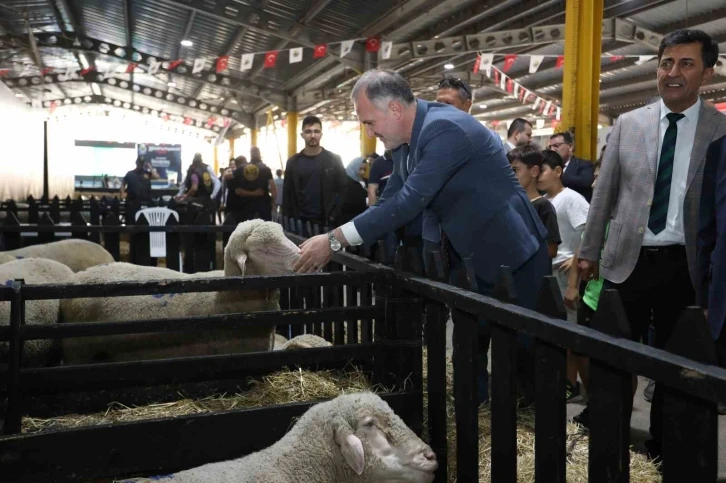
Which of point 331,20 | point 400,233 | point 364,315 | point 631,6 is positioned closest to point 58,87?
point 331,20

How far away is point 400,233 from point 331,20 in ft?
29.5

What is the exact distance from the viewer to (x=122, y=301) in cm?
312

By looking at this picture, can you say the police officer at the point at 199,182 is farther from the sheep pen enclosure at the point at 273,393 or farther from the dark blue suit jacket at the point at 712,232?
the dark blue suit jacket at the point at 712,232

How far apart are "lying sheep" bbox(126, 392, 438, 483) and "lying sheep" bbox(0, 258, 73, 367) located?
4.09 feet

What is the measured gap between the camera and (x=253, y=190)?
8.46m

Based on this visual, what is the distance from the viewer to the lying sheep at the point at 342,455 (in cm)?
198

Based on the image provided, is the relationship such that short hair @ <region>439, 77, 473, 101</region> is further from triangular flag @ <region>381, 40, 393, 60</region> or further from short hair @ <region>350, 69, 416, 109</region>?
triangular flag @ <region>381, 40, 393, 60</region>

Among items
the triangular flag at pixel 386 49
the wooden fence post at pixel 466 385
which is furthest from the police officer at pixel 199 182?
the wooden fence post at pixel 466 385

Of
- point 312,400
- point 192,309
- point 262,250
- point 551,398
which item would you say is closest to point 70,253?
point 192,309

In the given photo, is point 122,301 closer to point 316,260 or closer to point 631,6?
point 316,260

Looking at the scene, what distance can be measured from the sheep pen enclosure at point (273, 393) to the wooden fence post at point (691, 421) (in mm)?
215

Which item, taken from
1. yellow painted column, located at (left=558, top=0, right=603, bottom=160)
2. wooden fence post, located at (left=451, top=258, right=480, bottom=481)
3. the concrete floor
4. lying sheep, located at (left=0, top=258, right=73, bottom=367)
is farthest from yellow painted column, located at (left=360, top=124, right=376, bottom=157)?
wooden fence post, located at (left=451, top=258, right=480, bottom=481)

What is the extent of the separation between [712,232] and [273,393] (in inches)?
68.9

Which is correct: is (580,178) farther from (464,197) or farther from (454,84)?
(464,197)
